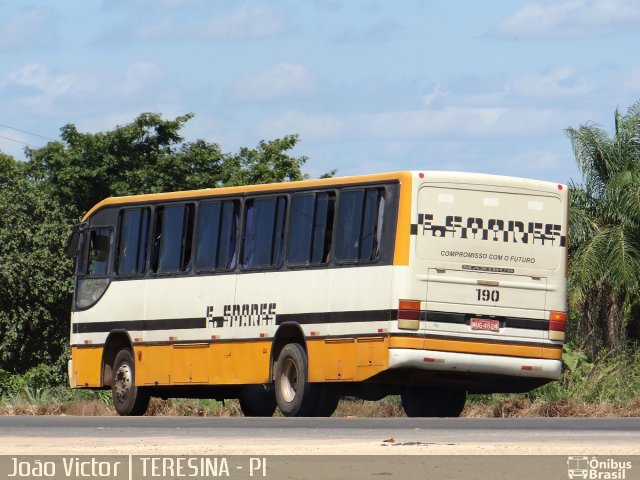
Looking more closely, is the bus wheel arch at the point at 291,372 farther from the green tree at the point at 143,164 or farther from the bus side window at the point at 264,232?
the green tree at the point at 143,164

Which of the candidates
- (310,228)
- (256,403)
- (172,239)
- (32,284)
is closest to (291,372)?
(310,228)

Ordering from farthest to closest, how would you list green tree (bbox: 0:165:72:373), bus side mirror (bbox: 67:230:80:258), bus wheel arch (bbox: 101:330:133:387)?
1. green tree (bbox: 0:165:72:373)
2. bus side mirror (bbox: 67:230:80:258)
3. bus wheel arch (bbox: 101:330:133:387)

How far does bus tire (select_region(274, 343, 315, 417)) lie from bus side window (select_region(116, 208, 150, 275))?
3.57m

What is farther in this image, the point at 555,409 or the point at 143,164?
the point at 143,164

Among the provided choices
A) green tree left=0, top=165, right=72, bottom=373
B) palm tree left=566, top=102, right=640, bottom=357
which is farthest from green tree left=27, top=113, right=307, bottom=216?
palm tree left=566, top=102, right=640, bottom=357

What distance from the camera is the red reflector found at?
2064cm

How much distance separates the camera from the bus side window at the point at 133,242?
25.1 meters

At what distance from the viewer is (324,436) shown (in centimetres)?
1484

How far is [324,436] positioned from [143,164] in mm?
40329

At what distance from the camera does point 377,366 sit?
2081cm

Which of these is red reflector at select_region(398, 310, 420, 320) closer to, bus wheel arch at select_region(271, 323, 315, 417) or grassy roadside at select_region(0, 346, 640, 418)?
bus wheel arch at select_region(271, 323, 315, 417)

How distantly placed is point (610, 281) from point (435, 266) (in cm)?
934

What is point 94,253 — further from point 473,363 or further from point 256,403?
point 473,363
